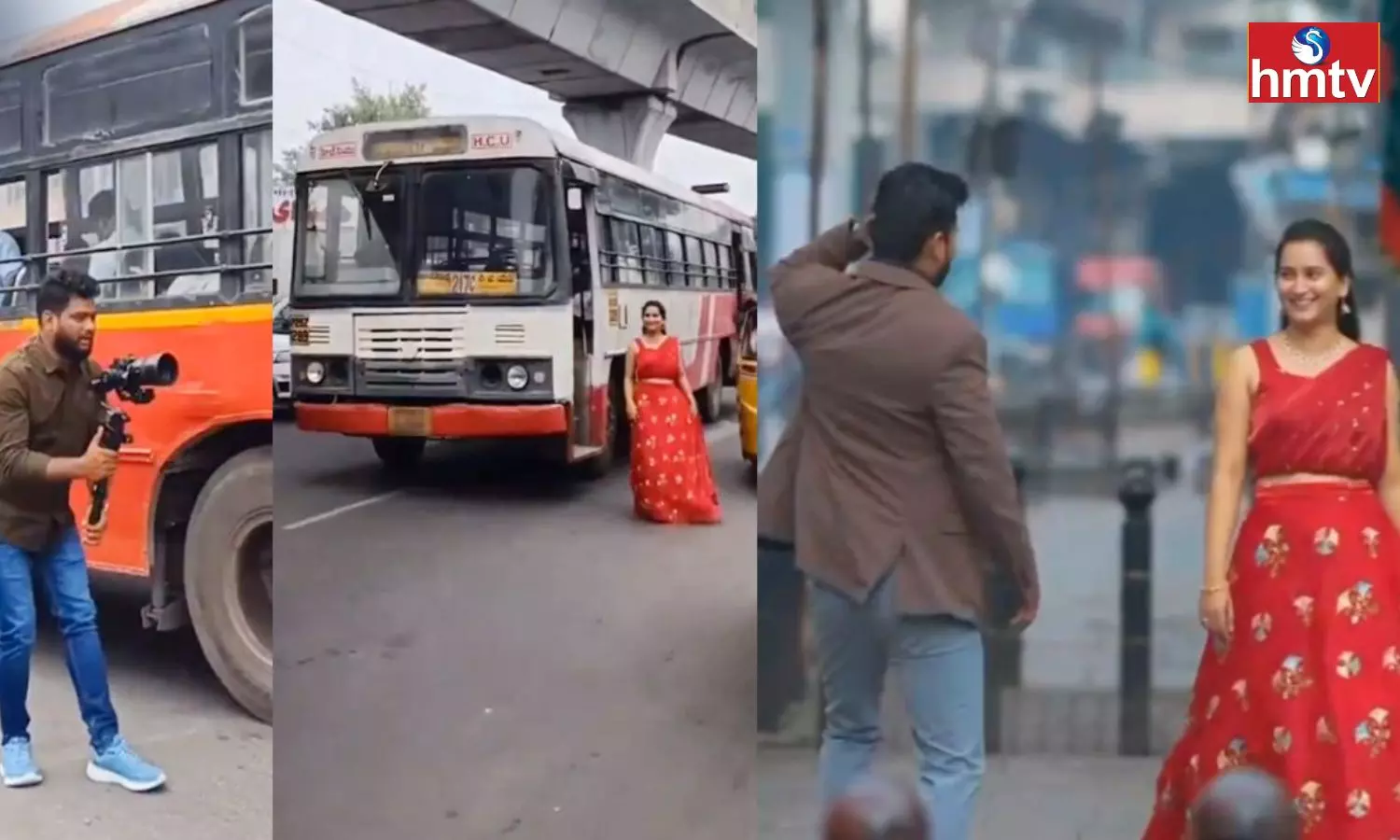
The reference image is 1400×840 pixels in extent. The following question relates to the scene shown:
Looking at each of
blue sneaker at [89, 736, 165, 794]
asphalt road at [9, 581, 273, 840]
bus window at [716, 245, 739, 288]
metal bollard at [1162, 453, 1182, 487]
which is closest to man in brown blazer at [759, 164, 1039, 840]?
bus window at [716, 245, 739, 288]

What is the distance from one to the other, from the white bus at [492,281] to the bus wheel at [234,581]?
34 cm

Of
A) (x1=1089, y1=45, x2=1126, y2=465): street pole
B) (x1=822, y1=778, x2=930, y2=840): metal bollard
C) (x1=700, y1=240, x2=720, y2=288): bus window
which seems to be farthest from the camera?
(x1=700, y1=240, x2=720, y2=288): bus window

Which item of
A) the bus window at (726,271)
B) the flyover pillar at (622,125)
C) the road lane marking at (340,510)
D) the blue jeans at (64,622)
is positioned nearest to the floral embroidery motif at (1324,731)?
the bus window at (726,271)

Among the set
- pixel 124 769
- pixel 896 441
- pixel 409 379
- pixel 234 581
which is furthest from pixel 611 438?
pixel 124 769

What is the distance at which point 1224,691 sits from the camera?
2.73 metres

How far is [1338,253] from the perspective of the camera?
2680 mm

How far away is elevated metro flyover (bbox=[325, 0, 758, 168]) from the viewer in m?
2.78

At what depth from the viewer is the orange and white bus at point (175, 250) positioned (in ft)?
10.3

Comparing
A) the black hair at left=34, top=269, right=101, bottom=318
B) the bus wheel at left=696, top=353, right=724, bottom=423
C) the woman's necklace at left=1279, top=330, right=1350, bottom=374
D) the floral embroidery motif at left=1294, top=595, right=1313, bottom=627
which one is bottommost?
the floral embroidery motif at left=1294, top=595, right=1313, bottom=627

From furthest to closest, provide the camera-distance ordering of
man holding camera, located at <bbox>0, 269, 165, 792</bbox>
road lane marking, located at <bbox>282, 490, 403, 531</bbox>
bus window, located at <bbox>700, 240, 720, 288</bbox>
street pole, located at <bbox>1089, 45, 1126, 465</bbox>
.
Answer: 1. man holding camera, located at <bbox>0, 269, 165, 792</bbox>
2. road lane marking, located at <bbox>282, 490, 403, 531</bbox>
3. bus window, located at <bbox>700, 240, 720, 288</bbox>
4. street pole, located at <bbox>1089, 45, 1126, 465</bbox>

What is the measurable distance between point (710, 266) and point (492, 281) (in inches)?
19.8

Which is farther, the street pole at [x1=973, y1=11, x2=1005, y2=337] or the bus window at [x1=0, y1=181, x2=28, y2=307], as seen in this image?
the bus window at [x1=0, y1=181, x2=28, y2=307]

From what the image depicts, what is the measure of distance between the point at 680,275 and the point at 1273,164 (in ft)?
4.13

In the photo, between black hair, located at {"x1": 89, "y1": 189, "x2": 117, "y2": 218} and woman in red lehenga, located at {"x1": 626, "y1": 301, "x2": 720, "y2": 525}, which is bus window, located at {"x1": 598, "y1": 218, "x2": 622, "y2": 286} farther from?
black hair, located at {"x1": 89, "y1": 189, "x2": 117, "y2": 218}
